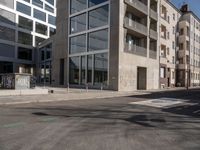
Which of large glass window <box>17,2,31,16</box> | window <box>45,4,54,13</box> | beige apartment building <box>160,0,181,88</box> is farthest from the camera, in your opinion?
window <box>45,4,54,13</box>

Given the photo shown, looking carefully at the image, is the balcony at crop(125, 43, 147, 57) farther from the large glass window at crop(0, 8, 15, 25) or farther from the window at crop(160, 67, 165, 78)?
the large glass window at crop(0, 8, 15, 25)

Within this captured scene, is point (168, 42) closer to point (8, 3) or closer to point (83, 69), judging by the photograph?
point (83, 69)

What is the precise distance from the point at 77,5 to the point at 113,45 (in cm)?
1166

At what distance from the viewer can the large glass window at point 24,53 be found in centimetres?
6703

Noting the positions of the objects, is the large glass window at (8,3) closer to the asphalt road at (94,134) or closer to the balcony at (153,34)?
the balcony at (153,34)

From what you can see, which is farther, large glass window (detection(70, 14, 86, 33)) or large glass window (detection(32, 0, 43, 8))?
large glass window (detection(32, 0, 43, 8))

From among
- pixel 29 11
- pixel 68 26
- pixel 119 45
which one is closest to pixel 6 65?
pixel 29 11

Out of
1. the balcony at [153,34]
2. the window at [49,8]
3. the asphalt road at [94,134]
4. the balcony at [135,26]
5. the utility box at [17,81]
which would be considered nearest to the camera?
the asphalt road at [94,134]

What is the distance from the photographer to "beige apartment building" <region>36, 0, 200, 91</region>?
36156mm

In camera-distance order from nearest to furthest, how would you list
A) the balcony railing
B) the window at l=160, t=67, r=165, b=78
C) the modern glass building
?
the balcony railing → the window at l=160, t=67, r=165, b=78 → the modern glass building

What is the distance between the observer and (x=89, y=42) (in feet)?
132

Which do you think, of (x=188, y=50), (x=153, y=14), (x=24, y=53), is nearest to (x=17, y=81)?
(x=153, y=14)

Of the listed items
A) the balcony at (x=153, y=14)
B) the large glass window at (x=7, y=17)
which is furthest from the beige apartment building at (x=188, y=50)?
the large glass window at (x=7, y=17)

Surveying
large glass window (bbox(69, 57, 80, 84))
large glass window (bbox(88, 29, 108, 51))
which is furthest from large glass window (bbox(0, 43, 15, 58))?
large glass window (bbox(88, 29, 108, 51))
